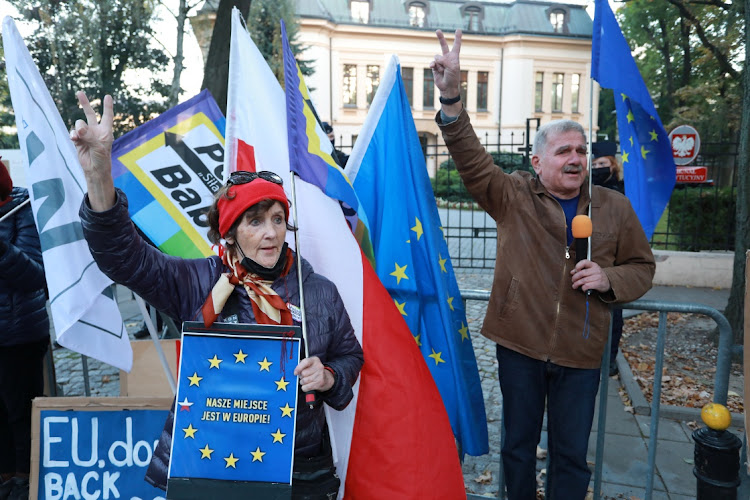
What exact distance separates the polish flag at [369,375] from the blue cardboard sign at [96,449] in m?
1.01

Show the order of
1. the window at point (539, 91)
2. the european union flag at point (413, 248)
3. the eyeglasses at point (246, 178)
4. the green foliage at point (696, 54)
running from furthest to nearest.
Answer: the window at point (539, 91) < the green foliage at point (696, 54) < the european union flag at point (413, 248) < the eyeglasses at point (246, 178)

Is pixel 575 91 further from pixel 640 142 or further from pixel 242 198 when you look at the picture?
pixel 242 198

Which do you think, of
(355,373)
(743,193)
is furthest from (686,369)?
(355,373)

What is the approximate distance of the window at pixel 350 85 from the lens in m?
38.5

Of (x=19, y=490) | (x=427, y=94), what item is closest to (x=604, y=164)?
(x=19, y=490)

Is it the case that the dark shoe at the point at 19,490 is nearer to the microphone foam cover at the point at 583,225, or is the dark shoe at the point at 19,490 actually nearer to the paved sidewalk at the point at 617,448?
the paved sidewalk at the point at 617,448

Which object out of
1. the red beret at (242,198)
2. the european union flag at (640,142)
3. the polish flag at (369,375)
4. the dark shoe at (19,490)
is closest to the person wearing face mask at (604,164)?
the european union flag at (640,142)

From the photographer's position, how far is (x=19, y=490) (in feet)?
10.4

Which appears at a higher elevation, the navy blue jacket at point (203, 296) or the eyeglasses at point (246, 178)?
the eyeglasses at point (246, 178)

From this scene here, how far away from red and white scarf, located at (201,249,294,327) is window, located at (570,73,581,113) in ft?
145

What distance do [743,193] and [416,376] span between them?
Result: 4.87 meters

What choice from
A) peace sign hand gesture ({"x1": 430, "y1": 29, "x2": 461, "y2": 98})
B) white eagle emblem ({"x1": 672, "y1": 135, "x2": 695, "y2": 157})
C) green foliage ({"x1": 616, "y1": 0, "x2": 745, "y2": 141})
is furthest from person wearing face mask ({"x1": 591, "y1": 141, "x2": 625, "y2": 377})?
white eagle emblem ({"x1": 672, "y1": 135, "x2": 695, "y2": 157})

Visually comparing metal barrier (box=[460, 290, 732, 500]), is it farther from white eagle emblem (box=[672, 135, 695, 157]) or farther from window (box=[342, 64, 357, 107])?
window (box=[342, 64, 357, 107])

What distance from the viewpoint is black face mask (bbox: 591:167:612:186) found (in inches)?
183
